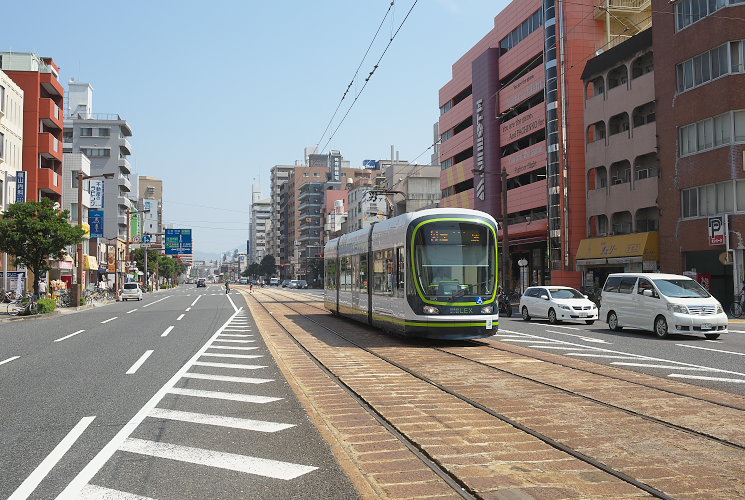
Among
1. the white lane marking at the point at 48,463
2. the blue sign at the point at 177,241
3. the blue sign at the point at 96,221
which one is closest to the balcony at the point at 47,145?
the blue sign at the point at 96,221

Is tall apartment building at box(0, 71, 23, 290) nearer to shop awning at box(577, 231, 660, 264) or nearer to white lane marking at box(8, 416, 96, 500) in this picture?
white lane marking at box(8, 416, 96, 500)

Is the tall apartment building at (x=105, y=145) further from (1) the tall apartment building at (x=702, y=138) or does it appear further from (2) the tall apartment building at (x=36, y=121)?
(1) the tall apartment building at (x=702, y=138)

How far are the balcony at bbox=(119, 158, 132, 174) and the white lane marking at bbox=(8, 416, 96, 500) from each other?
9252 cm

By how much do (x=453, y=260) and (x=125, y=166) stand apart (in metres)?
88.8

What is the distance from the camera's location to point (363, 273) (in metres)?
19.1

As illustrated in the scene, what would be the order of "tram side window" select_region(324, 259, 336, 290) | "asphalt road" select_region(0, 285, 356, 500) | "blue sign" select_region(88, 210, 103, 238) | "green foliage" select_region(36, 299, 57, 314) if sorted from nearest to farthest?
"asphalt road" select_region(0, 285, 356, 500) < "tram side window" select_region(324, 259, 336, 290) < "green foliage" select_region(36, 299, 57, 314) < "blue sign" select_region(88, 210, 103, 238)

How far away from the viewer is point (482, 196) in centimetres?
5159

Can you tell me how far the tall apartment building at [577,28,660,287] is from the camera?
34.5 metres

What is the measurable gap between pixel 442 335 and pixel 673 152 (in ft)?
78.2

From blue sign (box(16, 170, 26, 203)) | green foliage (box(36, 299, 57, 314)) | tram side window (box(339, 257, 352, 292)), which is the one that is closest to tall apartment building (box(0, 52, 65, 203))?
blue sign (box(16, 170, 26, 203))

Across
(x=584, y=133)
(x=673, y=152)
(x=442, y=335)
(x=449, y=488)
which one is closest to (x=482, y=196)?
(x=584, y=133)

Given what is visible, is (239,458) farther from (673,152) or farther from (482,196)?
(482,196)

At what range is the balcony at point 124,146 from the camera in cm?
9181

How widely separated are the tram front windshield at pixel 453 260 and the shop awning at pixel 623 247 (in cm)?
2216
